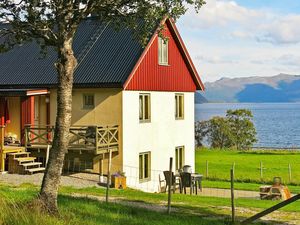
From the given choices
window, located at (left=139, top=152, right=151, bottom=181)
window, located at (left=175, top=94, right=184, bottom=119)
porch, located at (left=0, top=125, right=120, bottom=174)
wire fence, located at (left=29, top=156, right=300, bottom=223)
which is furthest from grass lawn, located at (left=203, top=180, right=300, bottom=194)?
porch, located at (left=0, top=125, right=120, bottom=174)

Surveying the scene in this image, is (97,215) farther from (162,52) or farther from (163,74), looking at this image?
(162,52)

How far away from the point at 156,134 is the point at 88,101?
4551mm

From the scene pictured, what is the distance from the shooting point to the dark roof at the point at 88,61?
→ 82.9 ft

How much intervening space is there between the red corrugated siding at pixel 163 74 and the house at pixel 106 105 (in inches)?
2.1

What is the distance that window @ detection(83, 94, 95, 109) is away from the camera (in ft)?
84.2

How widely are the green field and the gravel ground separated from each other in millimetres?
1674

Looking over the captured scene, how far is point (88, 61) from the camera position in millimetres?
26922

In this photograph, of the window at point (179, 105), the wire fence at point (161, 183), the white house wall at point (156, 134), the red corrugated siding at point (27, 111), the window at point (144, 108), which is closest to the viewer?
the wire fence at point (161, 183)

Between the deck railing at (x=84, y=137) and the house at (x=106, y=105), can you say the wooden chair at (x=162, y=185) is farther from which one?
the deck railing at (x=84, y=137)

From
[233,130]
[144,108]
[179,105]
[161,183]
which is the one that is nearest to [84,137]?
[144,108]

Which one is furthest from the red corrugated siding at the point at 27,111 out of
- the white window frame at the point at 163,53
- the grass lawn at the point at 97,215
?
the grass lawn at the point at 97,215

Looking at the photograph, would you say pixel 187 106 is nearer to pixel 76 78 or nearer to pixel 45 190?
pixel 76 78

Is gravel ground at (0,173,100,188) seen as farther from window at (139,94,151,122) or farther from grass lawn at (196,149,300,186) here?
grass lawn at (196,149,300,186)

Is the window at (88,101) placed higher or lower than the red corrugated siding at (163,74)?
lower
